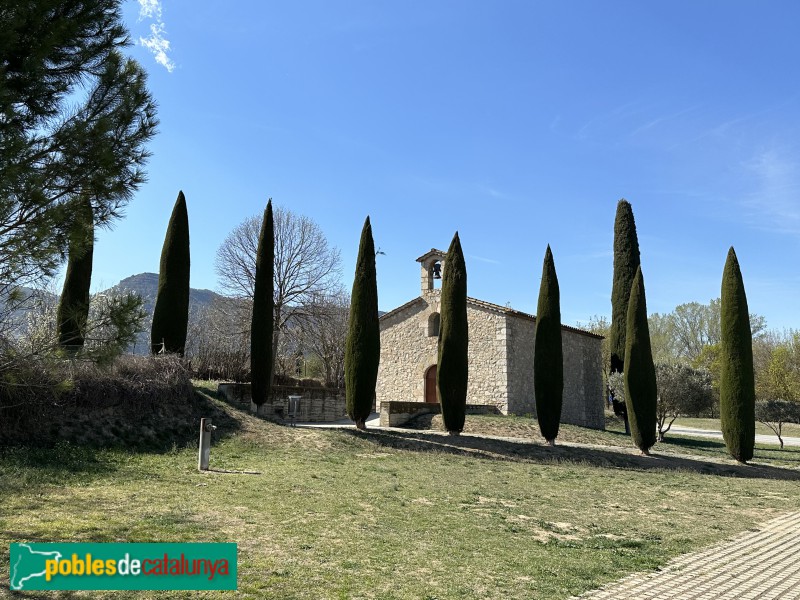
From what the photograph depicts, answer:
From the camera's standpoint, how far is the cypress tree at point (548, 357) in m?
19.1

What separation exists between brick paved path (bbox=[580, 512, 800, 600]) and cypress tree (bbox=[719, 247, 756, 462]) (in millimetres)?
11475

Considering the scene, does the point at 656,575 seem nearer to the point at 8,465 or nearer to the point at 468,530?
the point at 468,530

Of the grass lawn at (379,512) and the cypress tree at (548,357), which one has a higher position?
the cypress tree at (548,357)

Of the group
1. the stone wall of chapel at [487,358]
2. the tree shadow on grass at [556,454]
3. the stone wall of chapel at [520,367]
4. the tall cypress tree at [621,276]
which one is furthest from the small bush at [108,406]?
Answer: the tall cypress tree at [621,276]

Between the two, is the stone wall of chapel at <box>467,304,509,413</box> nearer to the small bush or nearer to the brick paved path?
the small bush

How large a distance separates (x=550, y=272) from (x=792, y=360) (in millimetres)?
27771

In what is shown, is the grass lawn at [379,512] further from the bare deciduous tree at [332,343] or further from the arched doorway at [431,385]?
the bare deciduous tree at [332,343]

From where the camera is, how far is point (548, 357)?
19.9 metres

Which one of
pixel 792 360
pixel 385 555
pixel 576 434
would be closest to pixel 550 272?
pixel 576 434

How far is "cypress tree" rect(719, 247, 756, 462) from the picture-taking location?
58.0ft

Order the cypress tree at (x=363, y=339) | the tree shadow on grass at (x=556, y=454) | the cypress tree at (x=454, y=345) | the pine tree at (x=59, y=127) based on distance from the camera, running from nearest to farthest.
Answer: the pine tree at (x=59, y=127), the tree shadow on grass at (x=556, y=454), the cypress tree at (x=363, y=339), the cypress tree at (x=454, y=345)

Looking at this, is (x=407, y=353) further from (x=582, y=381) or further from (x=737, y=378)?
(x=737, y=378)

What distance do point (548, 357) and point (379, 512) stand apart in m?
13.1

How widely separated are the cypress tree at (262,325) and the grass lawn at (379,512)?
3.06m
